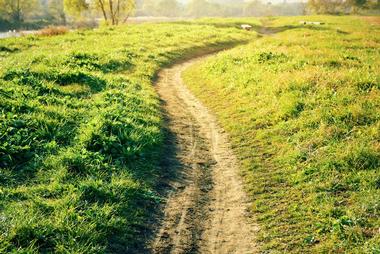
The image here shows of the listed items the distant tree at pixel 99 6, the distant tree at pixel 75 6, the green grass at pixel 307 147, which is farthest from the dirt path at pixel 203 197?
the distant tree at pixel 75 6

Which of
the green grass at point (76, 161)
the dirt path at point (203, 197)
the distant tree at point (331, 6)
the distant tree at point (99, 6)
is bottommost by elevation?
the dirt path at point (203, 197)

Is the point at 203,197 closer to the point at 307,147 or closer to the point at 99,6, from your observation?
the point at 307,147

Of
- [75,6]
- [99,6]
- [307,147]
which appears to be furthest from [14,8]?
[307,147]

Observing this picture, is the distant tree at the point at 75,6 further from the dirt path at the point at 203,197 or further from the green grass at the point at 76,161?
the dirt path at the point at 203,197

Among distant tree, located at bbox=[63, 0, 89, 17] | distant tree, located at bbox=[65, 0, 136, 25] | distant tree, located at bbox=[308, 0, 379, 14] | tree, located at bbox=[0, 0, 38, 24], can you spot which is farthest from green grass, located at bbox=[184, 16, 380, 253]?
distant tree, located at bbox=[308, 0, 379, 14]

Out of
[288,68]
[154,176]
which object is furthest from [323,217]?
[288,68]

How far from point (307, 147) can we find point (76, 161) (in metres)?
6.57

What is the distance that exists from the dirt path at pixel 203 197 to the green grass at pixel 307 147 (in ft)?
1.38

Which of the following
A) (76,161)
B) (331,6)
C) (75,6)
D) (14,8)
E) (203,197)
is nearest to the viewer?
(203,197)

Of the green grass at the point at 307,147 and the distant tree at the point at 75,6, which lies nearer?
the green grass at the point at 307,147

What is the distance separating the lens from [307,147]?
34.7 feet

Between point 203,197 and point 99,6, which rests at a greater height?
point 99,6

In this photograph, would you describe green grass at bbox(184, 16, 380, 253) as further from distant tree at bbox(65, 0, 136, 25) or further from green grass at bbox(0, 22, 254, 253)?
distant tree at bbox(65, 0, 136, 25)

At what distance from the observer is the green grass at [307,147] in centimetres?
740
